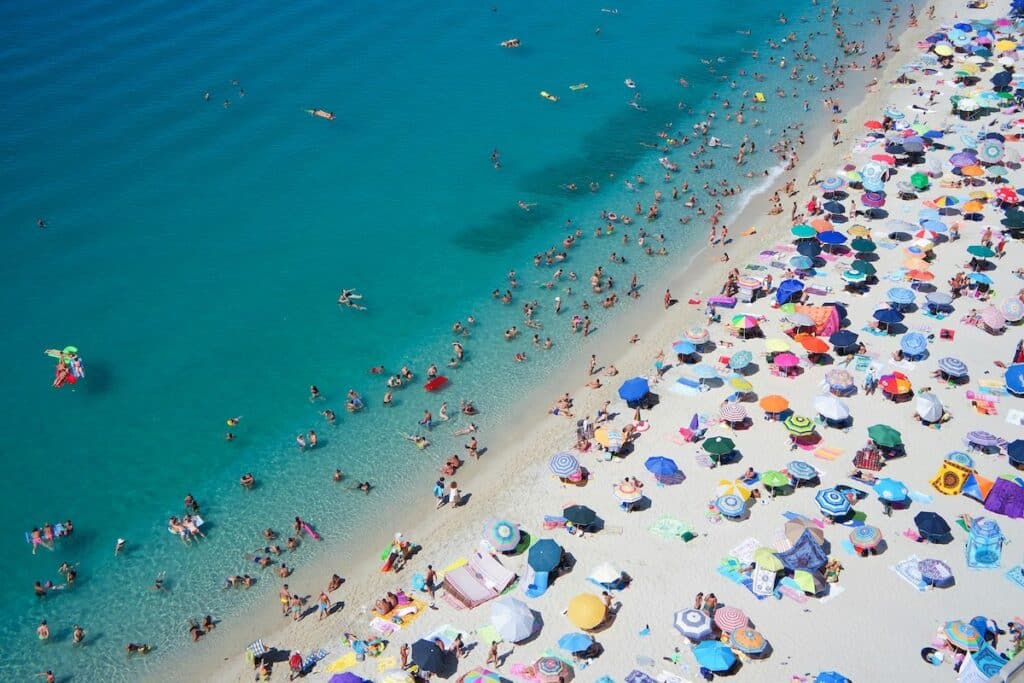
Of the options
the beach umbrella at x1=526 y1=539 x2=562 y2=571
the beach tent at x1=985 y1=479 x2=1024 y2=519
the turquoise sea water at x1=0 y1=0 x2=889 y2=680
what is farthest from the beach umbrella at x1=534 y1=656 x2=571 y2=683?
the beach tent at x1=985 y1=479 x2=1024 y2=519

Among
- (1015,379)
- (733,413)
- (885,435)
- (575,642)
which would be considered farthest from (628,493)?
(1015,379)

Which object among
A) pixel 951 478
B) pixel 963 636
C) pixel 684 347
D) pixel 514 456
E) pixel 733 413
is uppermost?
pixel 733 413

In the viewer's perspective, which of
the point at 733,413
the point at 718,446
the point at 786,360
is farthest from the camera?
the point at 786,360

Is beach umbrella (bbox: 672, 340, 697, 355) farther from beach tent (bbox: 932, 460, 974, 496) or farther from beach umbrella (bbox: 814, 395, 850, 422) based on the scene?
beach tent (bbox: 932, 460, 974, 496)

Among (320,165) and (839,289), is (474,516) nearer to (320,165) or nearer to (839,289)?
(839,289)

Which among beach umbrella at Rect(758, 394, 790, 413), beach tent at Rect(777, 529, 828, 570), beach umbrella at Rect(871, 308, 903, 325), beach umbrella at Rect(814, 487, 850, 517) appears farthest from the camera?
beach umbrella at Rect(871, 308, 903, 325)

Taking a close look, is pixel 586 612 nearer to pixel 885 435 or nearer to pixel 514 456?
pixel 514 456

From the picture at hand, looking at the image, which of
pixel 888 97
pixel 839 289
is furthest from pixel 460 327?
pixel 888 97

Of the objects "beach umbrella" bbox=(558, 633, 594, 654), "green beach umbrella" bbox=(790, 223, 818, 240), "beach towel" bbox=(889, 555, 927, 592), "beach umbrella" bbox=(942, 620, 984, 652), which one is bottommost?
"beach towel" bbox=(889, 555, 927, 592)
